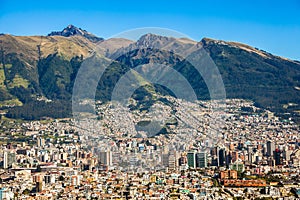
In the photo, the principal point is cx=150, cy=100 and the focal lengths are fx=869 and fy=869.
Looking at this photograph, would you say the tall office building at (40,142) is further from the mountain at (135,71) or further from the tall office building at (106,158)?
the tall office building at (106,158)

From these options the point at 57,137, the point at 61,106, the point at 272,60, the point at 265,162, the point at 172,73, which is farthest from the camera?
the point at 272,60

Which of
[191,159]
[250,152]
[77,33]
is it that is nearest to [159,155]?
[191,159]

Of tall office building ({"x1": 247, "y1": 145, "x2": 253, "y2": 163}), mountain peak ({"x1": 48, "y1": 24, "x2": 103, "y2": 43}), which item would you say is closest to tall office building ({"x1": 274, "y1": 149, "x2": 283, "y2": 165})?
tall office building ({"x1": 247, "y1": 145, "x2": 253, "y2": 163})

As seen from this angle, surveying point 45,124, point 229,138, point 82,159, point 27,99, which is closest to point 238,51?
point 27,99

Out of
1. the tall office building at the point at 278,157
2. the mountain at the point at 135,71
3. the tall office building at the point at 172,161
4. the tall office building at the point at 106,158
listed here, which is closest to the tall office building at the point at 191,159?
the tall office building at the point at 172,161

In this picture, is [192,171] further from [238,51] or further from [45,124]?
[238,51]

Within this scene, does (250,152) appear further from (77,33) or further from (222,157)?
(77,33)
